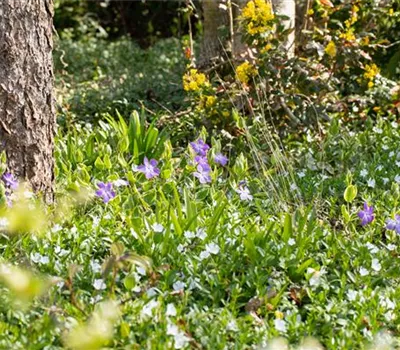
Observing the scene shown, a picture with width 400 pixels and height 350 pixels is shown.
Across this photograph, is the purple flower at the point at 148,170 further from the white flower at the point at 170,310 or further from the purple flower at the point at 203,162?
the white flower at the point at 170,310

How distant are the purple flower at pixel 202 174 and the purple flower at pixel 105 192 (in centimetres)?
48

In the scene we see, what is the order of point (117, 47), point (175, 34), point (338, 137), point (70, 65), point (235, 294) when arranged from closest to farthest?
point (235, 294) < point (338, 137) < point (70, 65) < point (117, 47) < point (175, 34)

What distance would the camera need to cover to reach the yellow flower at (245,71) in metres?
5.10

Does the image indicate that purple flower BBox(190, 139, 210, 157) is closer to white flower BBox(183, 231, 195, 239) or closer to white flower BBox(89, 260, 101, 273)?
white flower BBox(183, 231, 195, 239)

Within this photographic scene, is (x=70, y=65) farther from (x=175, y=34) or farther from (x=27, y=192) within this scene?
(x=27, y=192)

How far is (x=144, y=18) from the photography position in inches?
409

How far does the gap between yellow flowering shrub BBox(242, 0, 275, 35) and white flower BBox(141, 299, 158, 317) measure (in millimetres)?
2469

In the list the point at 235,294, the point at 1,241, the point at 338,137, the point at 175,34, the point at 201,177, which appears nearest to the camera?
the point at 235,294

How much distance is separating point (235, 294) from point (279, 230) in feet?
1.80

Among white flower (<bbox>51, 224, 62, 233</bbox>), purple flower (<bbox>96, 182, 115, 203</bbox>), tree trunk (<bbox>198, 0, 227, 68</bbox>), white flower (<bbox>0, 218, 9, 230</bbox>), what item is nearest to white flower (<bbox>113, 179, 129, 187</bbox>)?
purple flower (<bbox>96, 182, 115, 203</bbox>)

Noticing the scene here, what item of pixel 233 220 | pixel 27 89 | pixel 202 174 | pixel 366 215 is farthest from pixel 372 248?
pixel 27 89

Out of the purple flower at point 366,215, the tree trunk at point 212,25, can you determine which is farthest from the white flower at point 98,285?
the tree trunk at point 212,25

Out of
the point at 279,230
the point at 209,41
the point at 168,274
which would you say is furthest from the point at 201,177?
the point at 209,41

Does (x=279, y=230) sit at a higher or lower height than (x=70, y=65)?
higher
